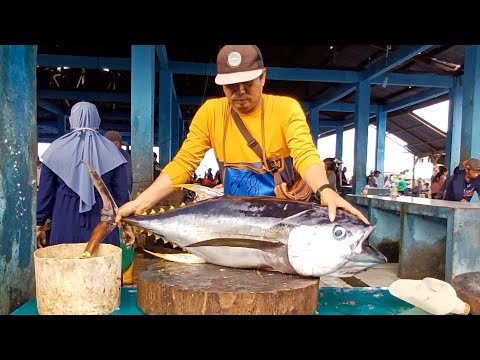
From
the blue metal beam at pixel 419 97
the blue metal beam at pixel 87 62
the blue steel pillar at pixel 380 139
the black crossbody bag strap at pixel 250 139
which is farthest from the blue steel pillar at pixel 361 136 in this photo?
the black crossbody bag strap at pixel 250 139

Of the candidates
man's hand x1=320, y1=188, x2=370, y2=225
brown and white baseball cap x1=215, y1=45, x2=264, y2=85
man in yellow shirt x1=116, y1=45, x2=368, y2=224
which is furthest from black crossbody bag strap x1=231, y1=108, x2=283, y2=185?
man's hand x1=320, y1=188, x2=370, y2=225

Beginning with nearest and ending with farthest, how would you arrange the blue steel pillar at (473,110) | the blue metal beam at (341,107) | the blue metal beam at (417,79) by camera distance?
the blue steel pillar at (473,110) < the blue metal beam at (417,79) < the blue metal beam at (341,107)

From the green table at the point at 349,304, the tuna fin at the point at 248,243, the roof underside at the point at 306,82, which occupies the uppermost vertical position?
the roof underside at the point at 306,82

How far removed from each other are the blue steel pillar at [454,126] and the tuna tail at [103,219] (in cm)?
1043

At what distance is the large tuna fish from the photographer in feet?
5.25

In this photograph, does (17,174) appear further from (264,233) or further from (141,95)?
(141,95)

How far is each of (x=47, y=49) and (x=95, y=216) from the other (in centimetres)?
880

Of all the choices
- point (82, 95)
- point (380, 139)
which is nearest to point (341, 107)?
point (380, 139)

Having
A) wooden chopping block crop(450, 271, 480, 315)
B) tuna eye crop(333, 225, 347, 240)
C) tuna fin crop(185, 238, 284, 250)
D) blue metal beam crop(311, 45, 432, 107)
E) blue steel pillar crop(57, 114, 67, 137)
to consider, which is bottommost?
wooden chopping block crop(450, 271, 480, 315)

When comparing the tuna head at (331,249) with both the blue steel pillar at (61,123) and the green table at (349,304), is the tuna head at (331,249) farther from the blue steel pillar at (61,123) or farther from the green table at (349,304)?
the blue steel pillar at (61,123)

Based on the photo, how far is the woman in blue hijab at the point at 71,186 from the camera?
9.14 feet

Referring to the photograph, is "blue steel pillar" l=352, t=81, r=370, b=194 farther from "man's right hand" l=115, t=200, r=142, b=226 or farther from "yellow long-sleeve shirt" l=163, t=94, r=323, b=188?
"man's right hand" l=115, t=200, r=142, b=226

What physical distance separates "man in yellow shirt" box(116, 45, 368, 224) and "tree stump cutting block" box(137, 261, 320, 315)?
527 mm

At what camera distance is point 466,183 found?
5.96 metres
